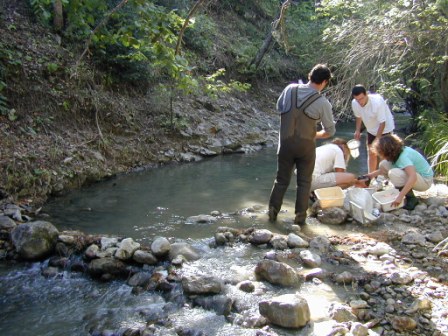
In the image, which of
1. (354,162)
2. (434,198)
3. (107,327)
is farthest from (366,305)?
(354,162)

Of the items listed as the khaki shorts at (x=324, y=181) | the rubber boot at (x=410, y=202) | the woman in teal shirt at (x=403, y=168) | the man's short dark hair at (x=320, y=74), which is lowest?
the rubber boot at (x=410, y=202)

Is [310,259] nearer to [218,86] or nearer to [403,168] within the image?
[403,168]

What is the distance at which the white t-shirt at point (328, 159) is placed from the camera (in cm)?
597

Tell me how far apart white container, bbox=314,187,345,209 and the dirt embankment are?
3.66 m

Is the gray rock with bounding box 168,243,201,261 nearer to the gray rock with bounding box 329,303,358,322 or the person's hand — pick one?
the gray rock with bounding box 329,303,358,322

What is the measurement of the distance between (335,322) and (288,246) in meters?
1.40

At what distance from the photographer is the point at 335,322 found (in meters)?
3.09

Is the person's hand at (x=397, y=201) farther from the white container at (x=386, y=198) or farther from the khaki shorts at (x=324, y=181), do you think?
the khaki shorts at (x=324, y=181)

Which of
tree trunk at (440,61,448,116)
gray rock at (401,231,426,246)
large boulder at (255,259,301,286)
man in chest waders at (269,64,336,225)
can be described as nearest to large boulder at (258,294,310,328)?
large boulder at (255,259,301,286)

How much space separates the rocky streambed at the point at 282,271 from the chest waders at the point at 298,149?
37 cm

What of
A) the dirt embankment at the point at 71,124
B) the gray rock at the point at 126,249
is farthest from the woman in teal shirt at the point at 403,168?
the dirt embankment at the point at 71,124

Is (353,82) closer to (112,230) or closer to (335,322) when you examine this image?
(112,230)

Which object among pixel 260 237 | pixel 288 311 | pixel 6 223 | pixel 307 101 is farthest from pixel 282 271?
pixel 6 223

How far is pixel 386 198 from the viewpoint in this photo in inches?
213
